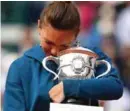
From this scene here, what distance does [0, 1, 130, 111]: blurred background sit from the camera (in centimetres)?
288

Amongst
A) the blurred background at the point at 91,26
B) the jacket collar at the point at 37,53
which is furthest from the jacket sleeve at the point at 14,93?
the blurred background at the point at 91,26

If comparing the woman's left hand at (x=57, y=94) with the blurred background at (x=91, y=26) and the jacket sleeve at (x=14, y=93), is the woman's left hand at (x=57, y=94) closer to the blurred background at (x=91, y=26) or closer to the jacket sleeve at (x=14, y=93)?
the jacket sleeve at (x=14, y=93)

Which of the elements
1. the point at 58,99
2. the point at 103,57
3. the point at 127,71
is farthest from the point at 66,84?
the point at 127,71

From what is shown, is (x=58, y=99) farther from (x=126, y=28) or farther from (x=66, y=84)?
(x=126, y=28)

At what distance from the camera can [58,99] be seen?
1.02 meters

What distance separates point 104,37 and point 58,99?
1.96 meters

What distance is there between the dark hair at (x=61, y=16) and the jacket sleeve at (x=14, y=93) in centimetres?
13

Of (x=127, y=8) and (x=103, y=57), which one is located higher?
(x=127, y=8)

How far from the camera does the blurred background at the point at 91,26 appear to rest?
288 centimetres

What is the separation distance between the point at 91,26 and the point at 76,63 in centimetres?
194

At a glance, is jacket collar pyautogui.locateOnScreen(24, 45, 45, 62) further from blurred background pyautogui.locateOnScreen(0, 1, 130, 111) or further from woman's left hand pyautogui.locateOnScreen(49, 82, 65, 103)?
blurred background pyautogui.locateOnScreen(0, 1, 130, 111)

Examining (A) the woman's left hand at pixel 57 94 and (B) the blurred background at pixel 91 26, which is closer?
(A) the woman's left hand at pixel 57 94

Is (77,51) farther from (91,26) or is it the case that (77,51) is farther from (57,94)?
(91,26)

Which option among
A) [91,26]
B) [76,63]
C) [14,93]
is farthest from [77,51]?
[91,26]
